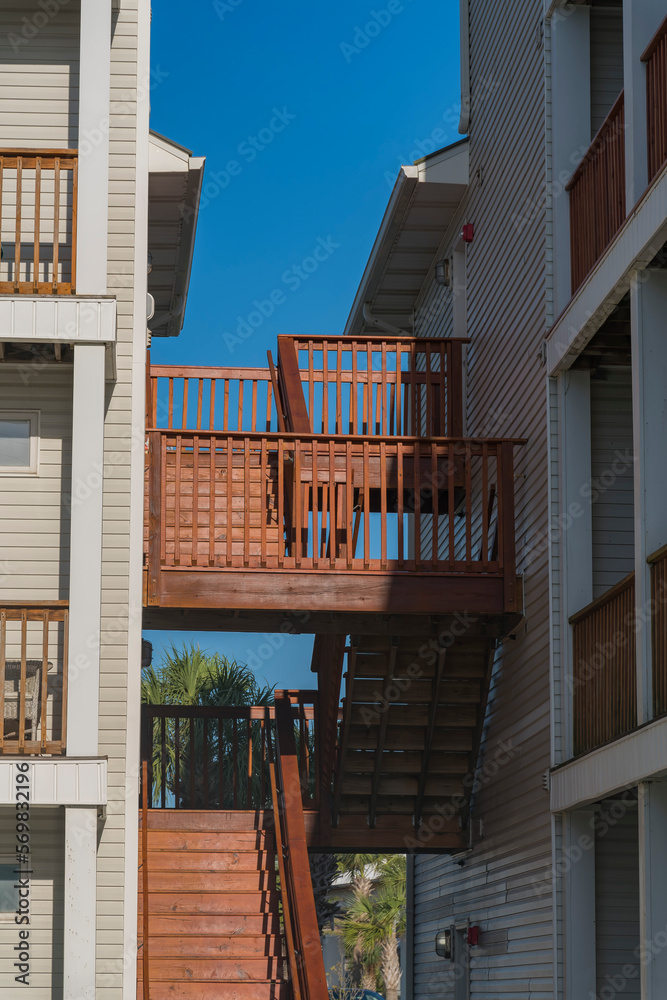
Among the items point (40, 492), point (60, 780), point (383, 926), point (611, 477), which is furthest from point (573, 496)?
point (383, 926)

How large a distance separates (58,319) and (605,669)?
4135mm

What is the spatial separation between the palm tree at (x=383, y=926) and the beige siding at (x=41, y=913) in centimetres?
2488

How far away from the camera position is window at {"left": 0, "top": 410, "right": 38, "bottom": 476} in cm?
893

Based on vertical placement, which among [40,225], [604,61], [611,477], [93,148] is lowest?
[611,477]

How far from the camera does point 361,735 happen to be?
1101 centimetres

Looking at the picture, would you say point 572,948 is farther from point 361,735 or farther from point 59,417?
point 59,417

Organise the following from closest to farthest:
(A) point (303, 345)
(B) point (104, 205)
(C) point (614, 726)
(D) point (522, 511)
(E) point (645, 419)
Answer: (E) point (645, 419), (C) point (614, 726), (B) point (104, 205), (D) point (522, 511), (A) point (303, 345)

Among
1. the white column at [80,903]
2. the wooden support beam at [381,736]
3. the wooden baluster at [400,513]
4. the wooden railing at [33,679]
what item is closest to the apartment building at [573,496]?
the wooden support beam at [381,736]

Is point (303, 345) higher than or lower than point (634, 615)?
higher

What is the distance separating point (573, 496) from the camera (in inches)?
361

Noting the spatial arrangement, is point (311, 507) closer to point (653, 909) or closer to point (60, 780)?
point (60, 780)

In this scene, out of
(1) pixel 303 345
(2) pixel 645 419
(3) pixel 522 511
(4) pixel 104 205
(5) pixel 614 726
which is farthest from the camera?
(1) pixel 303 345

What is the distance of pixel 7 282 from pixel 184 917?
528cm

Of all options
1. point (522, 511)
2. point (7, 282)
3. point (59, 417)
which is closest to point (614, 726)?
point (522, 511)
